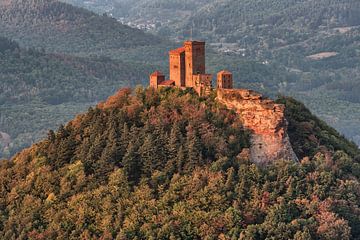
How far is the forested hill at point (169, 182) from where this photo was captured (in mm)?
58438

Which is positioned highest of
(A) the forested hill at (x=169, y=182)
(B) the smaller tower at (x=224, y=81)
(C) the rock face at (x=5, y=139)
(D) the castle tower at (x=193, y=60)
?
(D) the castle tower at (x=193, y=60)

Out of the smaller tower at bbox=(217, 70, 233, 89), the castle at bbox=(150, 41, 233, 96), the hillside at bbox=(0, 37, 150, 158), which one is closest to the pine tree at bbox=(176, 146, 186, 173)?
the castle at bbox=(150, 41, 233, 96)

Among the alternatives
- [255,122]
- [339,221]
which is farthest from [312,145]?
[339,221]

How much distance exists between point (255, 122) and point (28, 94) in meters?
118

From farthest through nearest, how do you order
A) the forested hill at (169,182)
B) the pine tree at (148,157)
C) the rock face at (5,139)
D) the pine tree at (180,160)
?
the rock face at (5,139) → the pine tree at (148,157) → the pine tree at (180,160) → the forested hill at (169,182)

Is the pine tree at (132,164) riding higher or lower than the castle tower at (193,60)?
lower

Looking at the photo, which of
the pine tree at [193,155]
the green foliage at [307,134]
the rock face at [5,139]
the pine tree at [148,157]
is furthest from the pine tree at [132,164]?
the rock face at [5,139]

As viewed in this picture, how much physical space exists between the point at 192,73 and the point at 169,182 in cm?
927

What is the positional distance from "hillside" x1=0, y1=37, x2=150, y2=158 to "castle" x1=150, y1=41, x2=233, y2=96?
294 ft

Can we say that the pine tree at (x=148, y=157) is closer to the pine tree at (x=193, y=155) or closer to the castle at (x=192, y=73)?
the pine tree at (x=193, y=155)

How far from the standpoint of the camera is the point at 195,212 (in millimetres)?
58750

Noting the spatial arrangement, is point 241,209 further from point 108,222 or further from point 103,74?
point 103,74

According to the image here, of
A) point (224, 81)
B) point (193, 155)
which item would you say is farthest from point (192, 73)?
point (193, 155)

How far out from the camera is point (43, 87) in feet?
596
